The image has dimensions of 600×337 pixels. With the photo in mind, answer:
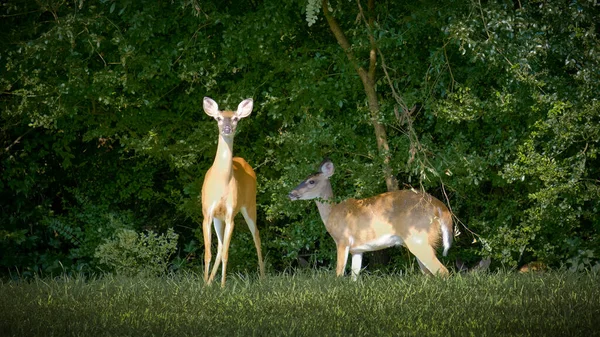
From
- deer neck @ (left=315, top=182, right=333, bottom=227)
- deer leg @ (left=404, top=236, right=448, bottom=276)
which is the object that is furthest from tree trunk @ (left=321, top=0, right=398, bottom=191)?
deer leg @ (left=404, top=236, right=448, bottom=276)

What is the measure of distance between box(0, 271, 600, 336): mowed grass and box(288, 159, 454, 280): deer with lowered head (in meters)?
0.31

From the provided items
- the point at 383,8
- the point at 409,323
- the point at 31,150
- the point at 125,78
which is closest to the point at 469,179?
the point at 383,8

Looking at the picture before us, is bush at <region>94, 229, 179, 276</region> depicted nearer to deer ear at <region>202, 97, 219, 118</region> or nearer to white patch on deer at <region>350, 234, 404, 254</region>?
deer ear at <region>202, 97, 219, 118</region>

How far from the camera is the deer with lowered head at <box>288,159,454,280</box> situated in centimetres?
767

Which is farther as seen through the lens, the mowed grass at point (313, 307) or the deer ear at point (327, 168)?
the deer ear at point (327, 168)

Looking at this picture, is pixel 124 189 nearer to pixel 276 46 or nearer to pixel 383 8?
pixel 276 46

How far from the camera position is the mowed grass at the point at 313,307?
5582mm

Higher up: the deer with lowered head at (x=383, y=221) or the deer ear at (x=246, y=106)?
the deer ear at (x=246, y=106)

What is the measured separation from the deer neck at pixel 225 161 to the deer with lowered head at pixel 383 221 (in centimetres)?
80

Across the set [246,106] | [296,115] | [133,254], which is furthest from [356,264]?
[133,254]

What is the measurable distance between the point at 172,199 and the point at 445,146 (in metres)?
3.12

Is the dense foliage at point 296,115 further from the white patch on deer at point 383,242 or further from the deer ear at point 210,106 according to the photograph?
the deer ear at point 210,106

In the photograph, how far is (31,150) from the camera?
33.1ft

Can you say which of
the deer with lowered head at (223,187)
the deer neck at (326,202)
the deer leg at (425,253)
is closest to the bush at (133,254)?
the deer with lowered head at (223,187)
